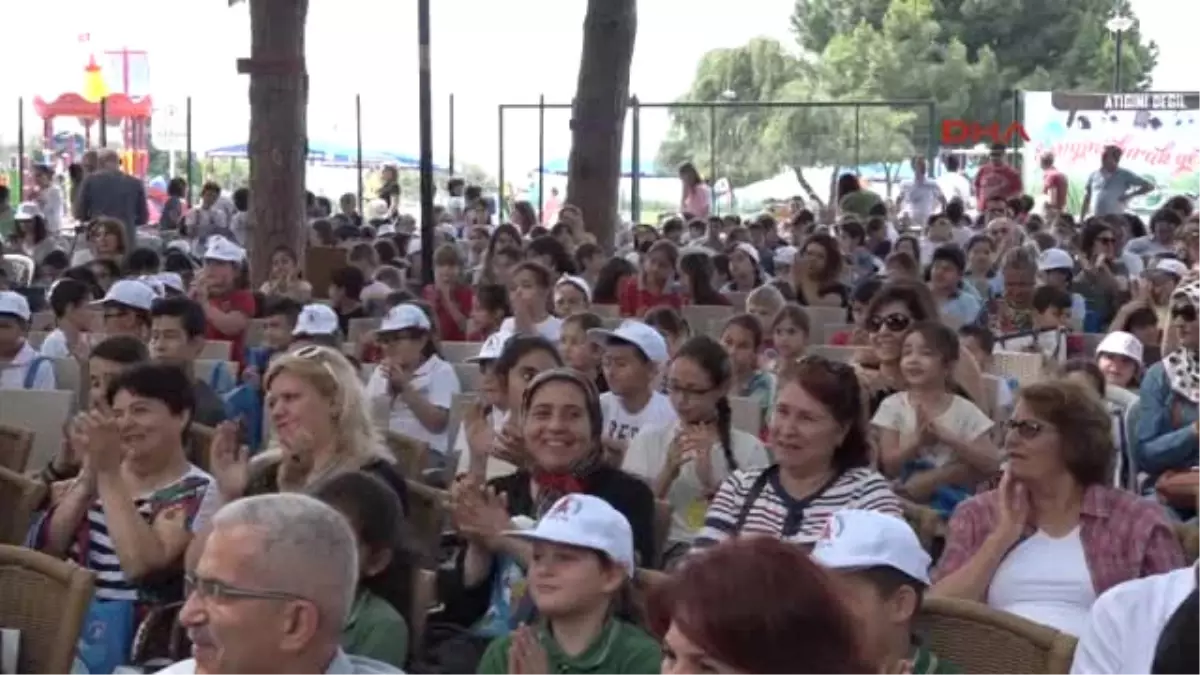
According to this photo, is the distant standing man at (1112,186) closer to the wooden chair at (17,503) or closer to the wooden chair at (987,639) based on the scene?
the wooden chair at (17,503)

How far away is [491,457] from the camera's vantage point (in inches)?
269

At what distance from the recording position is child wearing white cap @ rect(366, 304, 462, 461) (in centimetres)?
898

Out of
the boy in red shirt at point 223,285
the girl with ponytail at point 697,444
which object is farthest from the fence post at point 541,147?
the girl with ponytail at point 697,444

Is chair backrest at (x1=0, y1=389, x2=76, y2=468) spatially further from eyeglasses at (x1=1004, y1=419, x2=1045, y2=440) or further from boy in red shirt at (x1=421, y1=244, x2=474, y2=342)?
eyeglasses at (x1=1004, y1=419, x2=1045, y2=440)

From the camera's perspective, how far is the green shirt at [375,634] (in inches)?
179

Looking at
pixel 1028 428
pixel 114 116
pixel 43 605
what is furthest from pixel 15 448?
pixel 114 116

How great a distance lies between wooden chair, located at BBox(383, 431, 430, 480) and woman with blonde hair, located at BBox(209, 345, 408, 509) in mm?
1211

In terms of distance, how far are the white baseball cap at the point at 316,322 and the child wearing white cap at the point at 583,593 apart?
209 inches

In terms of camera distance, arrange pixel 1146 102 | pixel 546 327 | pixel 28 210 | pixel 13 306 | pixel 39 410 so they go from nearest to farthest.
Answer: pixel 39 410
pixel 13 306
pixel 546 327
pixel 28 210
pixel 1146 102

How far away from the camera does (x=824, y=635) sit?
245cm

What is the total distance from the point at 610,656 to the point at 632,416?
311 cm

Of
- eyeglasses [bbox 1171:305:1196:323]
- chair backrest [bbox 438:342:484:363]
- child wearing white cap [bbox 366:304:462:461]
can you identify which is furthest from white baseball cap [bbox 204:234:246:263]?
eyeglasses [bbox 1171:305:1196:323]

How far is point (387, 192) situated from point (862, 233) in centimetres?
1235

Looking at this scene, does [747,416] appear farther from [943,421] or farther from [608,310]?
[608,310]
